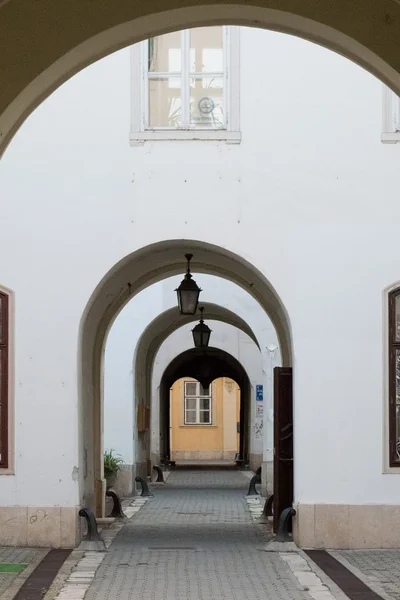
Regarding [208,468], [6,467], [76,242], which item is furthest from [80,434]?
[208,468]

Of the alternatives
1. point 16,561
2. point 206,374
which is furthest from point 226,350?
point 16,561

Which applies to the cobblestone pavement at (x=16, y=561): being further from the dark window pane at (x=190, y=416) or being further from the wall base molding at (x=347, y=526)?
the dark window pane at (x=190, y=416)

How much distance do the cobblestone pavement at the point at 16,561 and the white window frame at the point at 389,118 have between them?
5.93 m

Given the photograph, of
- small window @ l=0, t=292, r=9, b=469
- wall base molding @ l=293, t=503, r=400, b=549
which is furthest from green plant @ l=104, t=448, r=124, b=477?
wall base molding @ l=293, t=503, r=400, b=549

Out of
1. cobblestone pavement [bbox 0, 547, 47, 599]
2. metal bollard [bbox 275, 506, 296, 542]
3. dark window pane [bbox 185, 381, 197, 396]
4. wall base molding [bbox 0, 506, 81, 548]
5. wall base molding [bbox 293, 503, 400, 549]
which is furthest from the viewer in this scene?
dark window pane [bbox 185, 381, 197, 396]

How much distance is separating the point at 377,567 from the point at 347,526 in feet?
5.14

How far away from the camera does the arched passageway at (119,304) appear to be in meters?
13.6

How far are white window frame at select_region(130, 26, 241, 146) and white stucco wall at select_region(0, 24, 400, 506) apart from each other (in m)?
0.09

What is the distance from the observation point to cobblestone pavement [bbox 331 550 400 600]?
9.75 metres

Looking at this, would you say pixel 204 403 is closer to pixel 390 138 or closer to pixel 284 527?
pixel 284 527

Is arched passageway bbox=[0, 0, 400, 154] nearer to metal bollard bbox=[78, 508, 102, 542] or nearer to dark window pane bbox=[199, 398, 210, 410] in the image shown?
metal bollard bbox=[78, 508, 102, 542]

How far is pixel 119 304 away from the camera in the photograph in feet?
54.3

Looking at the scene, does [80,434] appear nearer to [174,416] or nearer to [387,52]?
[387,52]

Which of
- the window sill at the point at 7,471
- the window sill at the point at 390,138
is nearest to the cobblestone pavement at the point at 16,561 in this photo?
the window sill at the point at 7,471
